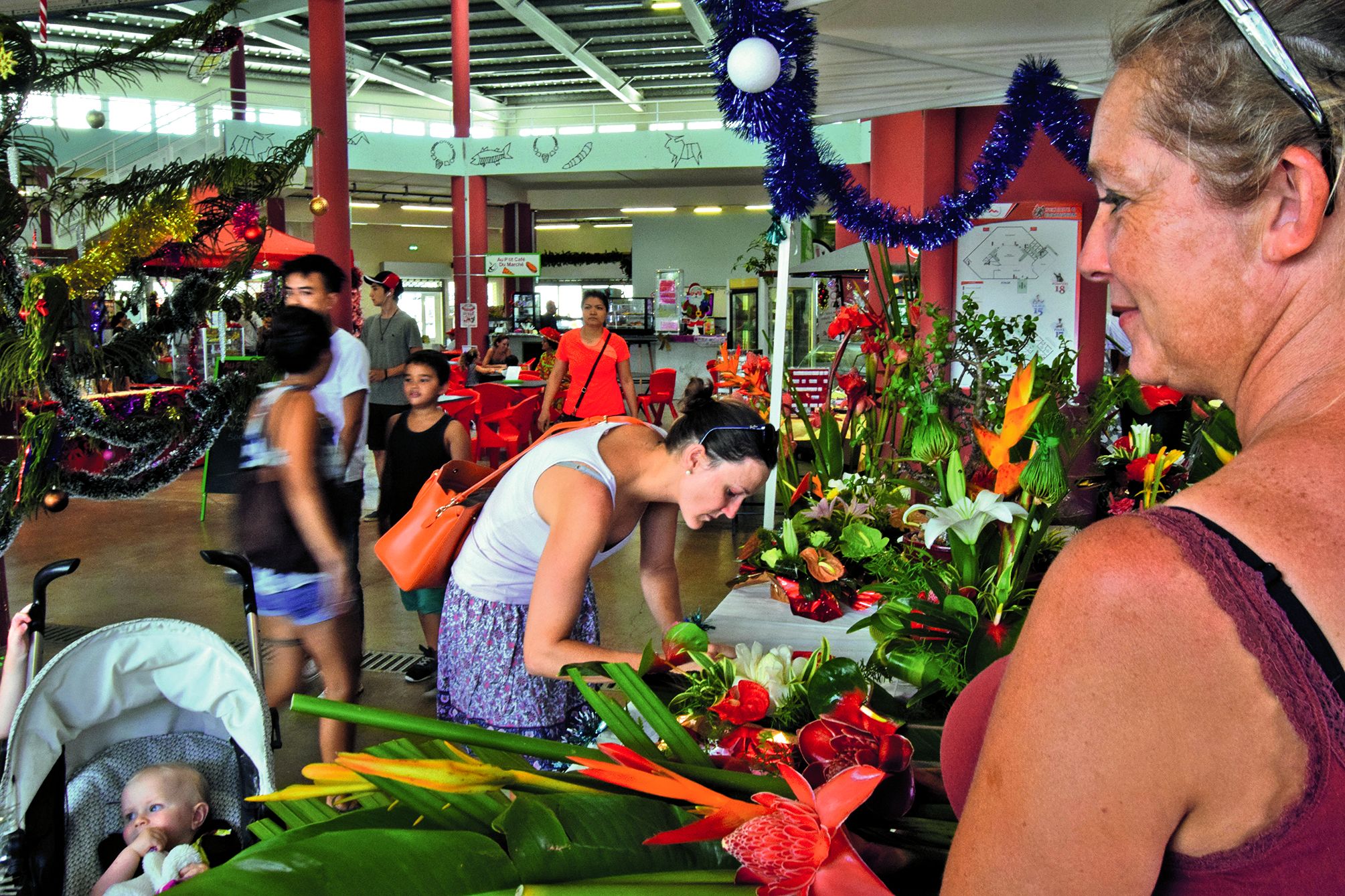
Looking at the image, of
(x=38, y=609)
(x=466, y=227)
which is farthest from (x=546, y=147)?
(x=38, y=609)

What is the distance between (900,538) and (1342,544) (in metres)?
2.07

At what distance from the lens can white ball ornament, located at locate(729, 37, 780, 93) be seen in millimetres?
2918

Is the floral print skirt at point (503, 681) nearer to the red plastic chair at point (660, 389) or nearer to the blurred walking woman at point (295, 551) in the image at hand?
the blurred walking woman at point (295, 551)

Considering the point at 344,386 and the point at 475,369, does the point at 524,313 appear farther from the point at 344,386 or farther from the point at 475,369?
the point at 344,386

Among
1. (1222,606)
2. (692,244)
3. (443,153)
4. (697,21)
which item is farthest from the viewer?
(692,244)

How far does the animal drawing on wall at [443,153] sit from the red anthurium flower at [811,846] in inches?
609

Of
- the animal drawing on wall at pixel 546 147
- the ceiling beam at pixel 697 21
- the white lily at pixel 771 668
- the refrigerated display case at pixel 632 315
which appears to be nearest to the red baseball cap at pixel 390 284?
the white lily at pixel 771 668

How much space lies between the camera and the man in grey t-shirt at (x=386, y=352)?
5879 millimetres

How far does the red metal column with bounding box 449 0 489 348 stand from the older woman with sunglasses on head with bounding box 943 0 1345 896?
13.6 metres

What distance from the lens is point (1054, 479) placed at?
5.93 ft

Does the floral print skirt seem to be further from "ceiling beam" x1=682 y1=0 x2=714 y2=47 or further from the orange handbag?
"ceiling beam" x1=682 y1=0 x2=714 y2=47

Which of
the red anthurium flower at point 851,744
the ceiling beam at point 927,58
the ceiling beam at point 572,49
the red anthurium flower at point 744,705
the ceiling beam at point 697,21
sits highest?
the ceiling beam at point 572,49

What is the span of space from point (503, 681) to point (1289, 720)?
167 cm

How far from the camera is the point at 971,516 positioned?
1.86m
